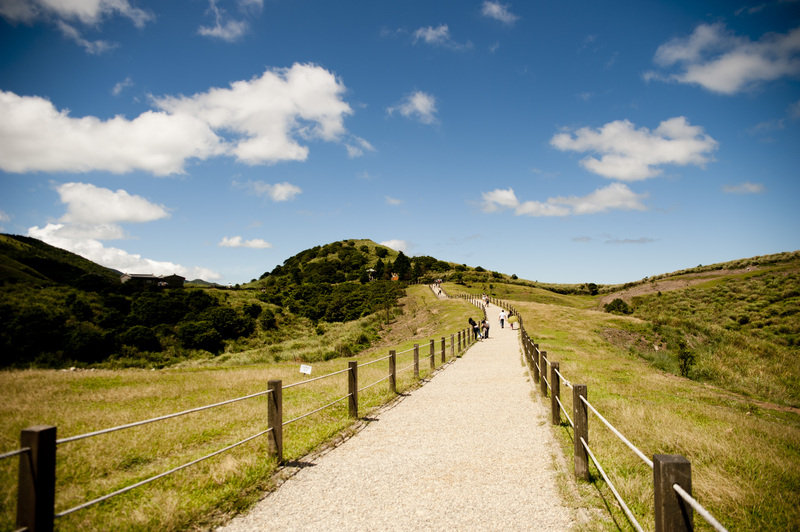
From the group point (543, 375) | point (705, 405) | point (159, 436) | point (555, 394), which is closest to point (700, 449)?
point (555, 394)

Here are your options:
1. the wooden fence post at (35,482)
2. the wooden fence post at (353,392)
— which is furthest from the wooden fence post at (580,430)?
the wooden fence post at (35,482)

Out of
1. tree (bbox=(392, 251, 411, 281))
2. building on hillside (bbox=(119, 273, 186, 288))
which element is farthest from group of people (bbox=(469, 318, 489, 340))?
tree (bbox=(392, 251, 411, 281))

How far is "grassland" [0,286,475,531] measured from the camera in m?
4.81

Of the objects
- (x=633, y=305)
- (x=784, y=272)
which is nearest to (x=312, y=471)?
(x=633, y=305)

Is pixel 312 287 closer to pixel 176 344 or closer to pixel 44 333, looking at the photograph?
pixel 176 344

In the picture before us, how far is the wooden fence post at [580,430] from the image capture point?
559 centimetres

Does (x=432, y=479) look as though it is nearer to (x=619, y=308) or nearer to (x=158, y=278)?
(x=619, y=308)

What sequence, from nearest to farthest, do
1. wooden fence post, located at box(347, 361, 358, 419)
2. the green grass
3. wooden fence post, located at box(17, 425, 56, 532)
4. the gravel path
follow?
wooden fence post, located at box(17, 425, 56, 532) < the gravel path < the green grass < wooden fence post, located at box(347, 361, 358, 419)

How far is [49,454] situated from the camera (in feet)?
10.4

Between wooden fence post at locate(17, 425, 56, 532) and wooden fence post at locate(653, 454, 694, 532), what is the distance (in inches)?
170

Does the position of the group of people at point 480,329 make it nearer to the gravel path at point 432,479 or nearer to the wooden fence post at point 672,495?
the gravel path at point 432,479

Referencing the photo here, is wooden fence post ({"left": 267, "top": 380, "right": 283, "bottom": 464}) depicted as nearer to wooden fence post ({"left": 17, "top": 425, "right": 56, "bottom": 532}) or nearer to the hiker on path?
wooden fence post ({"left": 17, "top": 425, "right": 56, "bottom": 532})

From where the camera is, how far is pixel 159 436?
834 cm

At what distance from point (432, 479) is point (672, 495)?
3.58 m
